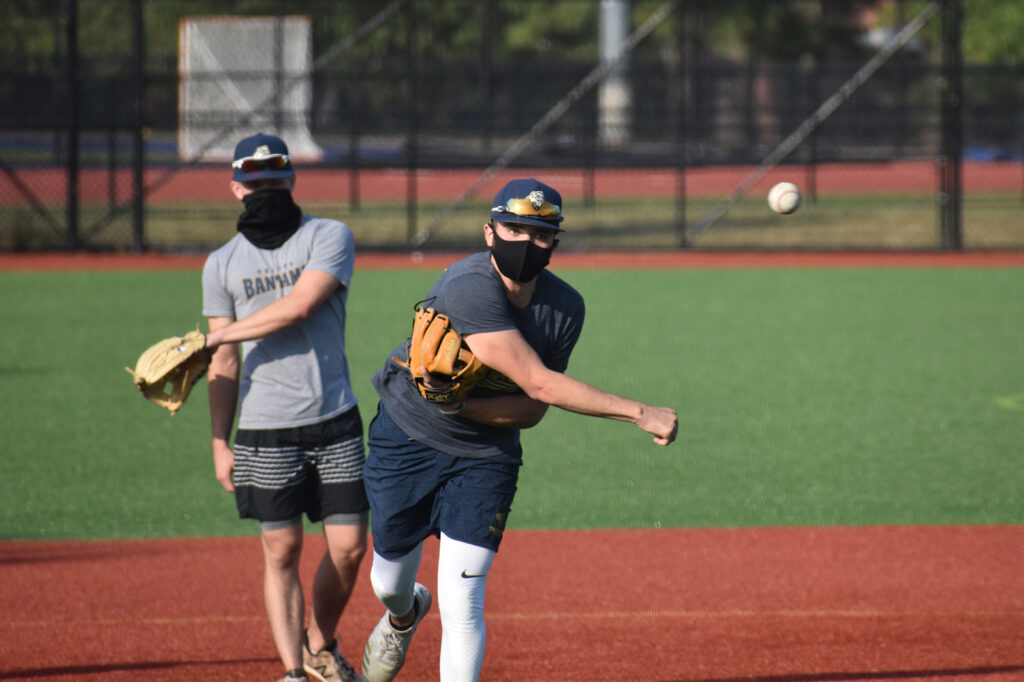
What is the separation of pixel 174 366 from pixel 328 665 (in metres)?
1.48

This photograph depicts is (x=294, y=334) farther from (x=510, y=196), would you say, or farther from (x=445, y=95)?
(x=445, y=95)

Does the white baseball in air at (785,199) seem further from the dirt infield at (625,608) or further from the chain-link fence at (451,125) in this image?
the chain-link fence at (451,125)

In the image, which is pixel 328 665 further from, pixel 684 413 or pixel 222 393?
pixel 684 413

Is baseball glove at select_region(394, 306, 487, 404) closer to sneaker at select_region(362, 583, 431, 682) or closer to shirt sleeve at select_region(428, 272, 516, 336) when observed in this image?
shirt sleeve at select_region(428, 272, 516, 336)

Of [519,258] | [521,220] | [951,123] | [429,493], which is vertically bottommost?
[429,493]

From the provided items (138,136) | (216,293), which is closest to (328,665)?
(216,293)

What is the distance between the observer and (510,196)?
15.9 ft

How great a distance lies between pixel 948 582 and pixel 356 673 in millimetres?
3358

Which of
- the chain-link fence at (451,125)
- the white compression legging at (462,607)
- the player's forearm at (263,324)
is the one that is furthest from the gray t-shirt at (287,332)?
the chain-link fence at (451,125)

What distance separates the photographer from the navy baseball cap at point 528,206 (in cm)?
476

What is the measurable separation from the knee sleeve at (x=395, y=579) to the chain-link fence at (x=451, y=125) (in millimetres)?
16560

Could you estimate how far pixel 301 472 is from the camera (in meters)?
5.54

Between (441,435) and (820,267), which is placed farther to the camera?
(820,267)


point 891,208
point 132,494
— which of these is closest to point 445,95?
point 891,208
